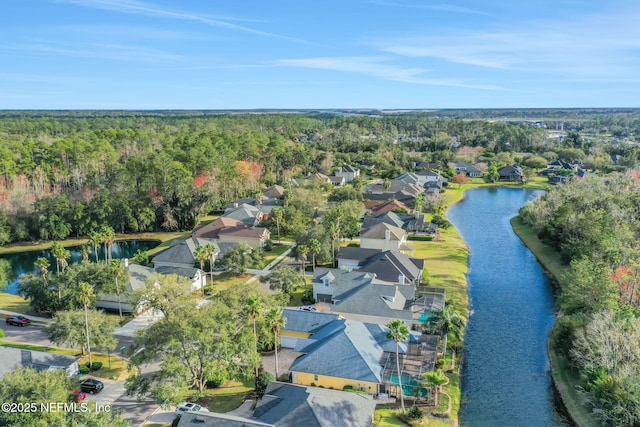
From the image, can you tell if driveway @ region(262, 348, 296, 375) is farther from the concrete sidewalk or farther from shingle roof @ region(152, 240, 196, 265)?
shingle roof @ region(152, 240, 196, 265)

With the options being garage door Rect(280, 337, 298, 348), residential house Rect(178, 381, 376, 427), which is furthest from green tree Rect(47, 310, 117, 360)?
residential house Rect(178, 381, 376, 427)

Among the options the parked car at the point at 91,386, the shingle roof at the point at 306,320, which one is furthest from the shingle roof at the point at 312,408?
the parked car at the point at 91,386

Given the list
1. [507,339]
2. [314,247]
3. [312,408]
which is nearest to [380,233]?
[314,247]

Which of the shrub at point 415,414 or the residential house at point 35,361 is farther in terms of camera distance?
the residential house at point 35,361

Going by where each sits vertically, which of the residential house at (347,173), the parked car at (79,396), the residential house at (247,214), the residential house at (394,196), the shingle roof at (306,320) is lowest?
the parked car at (79,396)

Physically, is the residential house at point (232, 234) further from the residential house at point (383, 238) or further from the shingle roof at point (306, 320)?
the shingle roof at point (306, 320)

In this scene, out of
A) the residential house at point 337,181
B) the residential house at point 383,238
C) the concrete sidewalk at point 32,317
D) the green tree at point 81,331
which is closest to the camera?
the green tree at point 81,331

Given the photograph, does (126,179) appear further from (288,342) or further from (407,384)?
(407,384)
